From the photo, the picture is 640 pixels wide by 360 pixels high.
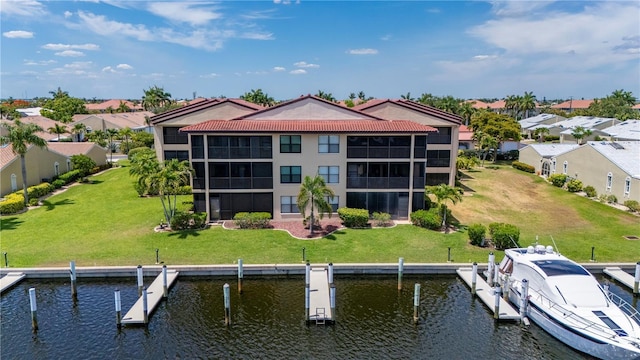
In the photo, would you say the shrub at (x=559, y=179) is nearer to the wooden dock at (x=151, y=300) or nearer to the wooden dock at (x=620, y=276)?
the wooden dock at (x=620, y=276)

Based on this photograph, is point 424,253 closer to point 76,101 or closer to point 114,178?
point 114,178

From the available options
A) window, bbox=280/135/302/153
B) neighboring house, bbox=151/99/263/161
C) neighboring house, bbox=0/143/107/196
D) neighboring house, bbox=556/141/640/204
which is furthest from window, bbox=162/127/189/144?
neighboring house, bbox=556/141/640/204

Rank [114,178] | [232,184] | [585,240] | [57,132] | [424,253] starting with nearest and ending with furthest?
[424,253], [585,240], [232,184], [114,178], [57,132]

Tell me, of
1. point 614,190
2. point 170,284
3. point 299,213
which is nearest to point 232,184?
point 299,213

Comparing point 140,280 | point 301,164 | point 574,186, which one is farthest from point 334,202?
point 574,186

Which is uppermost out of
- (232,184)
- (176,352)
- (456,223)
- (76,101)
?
(76,101)

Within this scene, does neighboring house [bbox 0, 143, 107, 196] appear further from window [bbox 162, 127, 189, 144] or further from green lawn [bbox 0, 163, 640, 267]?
window [bbox 162, 127, 189, 144]
